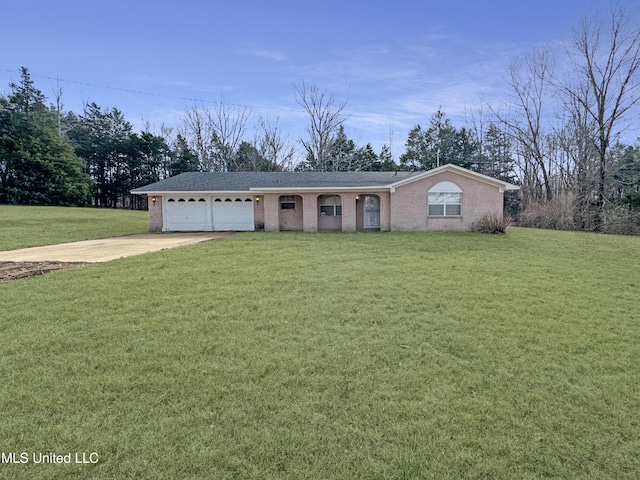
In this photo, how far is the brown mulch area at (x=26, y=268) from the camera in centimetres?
758

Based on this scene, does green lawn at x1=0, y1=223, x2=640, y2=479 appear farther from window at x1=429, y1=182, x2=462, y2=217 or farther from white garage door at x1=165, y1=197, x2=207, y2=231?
white garage door at x1=165, y1=197, x2=207, y2=231

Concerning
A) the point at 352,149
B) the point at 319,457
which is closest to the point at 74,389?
the point at 319,457

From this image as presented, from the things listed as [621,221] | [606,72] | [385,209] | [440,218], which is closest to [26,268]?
[385,209]

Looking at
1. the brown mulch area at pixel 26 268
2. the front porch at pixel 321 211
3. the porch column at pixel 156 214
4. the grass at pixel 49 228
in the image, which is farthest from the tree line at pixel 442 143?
the brown mulch area at pixel 26 268

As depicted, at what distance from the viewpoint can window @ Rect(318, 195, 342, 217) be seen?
62.3 ft

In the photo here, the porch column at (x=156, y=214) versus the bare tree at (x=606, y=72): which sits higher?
the bare tree at (x=606, y=72)

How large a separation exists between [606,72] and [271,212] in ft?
89.7

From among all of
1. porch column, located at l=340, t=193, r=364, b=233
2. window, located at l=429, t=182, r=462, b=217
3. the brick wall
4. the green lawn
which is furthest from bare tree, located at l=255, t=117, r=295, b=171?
the green lawn

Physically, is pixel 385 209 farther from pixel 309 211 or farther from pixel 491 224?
pixel 491 224

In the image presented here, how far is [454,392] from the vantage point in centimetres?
320

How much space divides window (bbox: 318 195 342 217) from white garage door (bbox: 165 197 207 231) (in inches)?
260

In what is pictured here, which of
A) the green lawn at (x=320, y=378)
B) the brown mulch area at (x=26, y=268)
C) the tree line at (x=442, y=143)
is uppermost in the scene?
the tree line at (x=442, y=143)

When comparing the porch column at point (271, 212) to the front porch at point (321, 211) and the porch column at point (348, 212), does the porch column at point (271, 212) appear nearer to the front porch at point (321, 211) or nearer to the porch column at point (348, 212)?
the front porch at point (321, 211)

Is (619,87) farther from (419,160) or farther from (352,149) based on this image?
(352,149)
